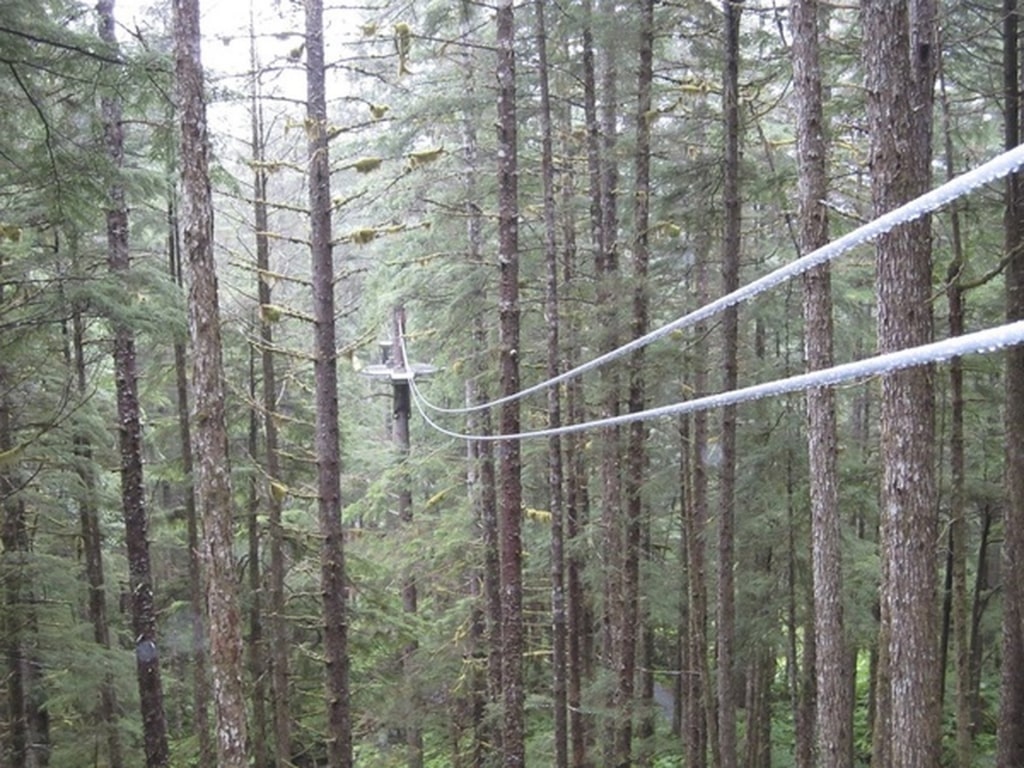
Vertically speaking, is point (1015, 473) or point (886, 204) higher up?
point (886, 204)

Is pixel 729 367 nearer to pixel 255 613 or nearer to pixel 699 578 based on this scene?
pixel 699 578

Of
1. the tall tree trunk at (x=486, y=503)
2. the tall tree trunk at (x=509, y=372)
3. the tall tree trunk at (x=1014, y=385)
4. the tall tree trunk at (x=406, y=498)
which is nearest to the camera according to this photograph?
the tall tree trunk at (x=1014, y=385)

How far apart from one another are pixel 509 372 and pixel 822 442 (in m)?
3.44

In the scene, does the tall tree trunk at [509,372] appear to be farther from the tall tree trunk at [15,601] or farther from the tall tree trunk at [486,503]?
the tall tree trunk at [15,601]

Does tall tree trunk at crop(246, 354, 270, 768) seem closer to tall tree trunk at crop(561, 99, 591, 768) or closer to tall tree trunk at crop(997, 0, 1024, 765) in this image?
tall tree trunk at crop(561, 99, 591, 768)

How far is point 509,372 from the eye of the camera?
884 cm

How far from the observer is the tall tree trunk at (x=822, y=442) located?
20.4 ft

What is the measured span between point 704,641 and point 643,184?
6.04 meters

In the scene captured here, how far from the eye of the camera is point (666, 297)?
12.3 meters

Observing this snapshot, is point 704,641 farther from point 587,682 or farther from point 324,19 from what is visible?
point 324,19

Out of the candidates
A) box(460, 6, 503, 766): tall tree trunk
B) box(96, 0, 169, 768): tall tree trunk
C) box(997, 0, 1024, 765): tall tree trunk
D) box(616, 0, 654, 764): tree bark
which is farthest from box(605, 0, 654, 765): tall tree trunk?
box(96, 0, 169, 768): tall tree trunk

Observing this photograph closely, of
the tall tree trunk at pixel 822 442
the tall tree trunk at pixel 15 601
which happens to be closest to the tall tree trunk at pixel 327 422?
the tall tree trunk at pixel 15 601

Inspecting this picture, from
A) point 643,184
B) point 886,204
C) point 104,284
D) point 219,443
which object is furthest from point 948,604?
point 104,284

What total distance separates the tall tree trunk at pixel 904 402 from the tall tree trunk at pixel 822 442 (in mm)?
1207
